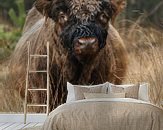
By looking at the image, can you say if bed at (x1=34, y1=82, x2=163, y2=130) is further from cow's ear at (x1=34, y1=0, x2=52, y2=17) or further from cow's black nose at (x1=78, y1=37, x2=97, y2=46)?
cow's ear at (x1=34, y1=0, x2=52, y2=17)

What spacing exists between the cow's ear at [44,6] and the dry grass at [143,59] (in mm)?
843

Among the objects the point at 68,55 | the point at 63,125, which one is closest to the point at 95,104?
the point at 63,125

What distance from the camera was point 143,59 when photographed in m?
5.03

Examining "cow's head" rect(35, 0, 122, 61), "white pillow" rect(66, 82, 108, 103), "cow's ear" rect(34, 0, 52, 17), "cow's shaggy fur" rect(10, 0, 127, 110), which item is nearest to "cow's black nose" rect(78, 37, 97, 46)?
"cow's head" rect(35, 0, 122, 61)

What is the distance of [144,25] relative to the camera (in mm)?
5121

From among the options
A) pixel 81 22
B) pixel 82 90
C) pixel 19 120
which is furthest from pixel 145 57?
pixel 19 120

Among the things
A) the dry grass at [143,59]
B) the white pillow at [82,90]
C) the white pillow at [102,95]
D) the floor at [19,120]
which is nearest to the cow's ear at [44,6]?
the dry grass at [143,59]

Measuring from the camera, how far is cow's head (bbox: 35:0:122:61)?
4.79 meters

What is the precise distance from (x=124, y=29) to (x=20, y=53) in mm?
1224

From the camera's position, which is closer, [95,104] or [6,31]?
[95,104]

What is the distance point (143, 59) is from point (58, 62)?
3.13ft

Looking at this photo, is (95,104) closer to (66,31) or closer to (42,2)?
(66,31)

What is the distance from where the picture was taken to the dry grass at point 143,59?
198 inches

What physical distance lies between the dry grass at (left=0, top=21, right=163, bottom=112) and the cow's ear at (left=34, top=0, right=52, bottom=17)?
0.84m
